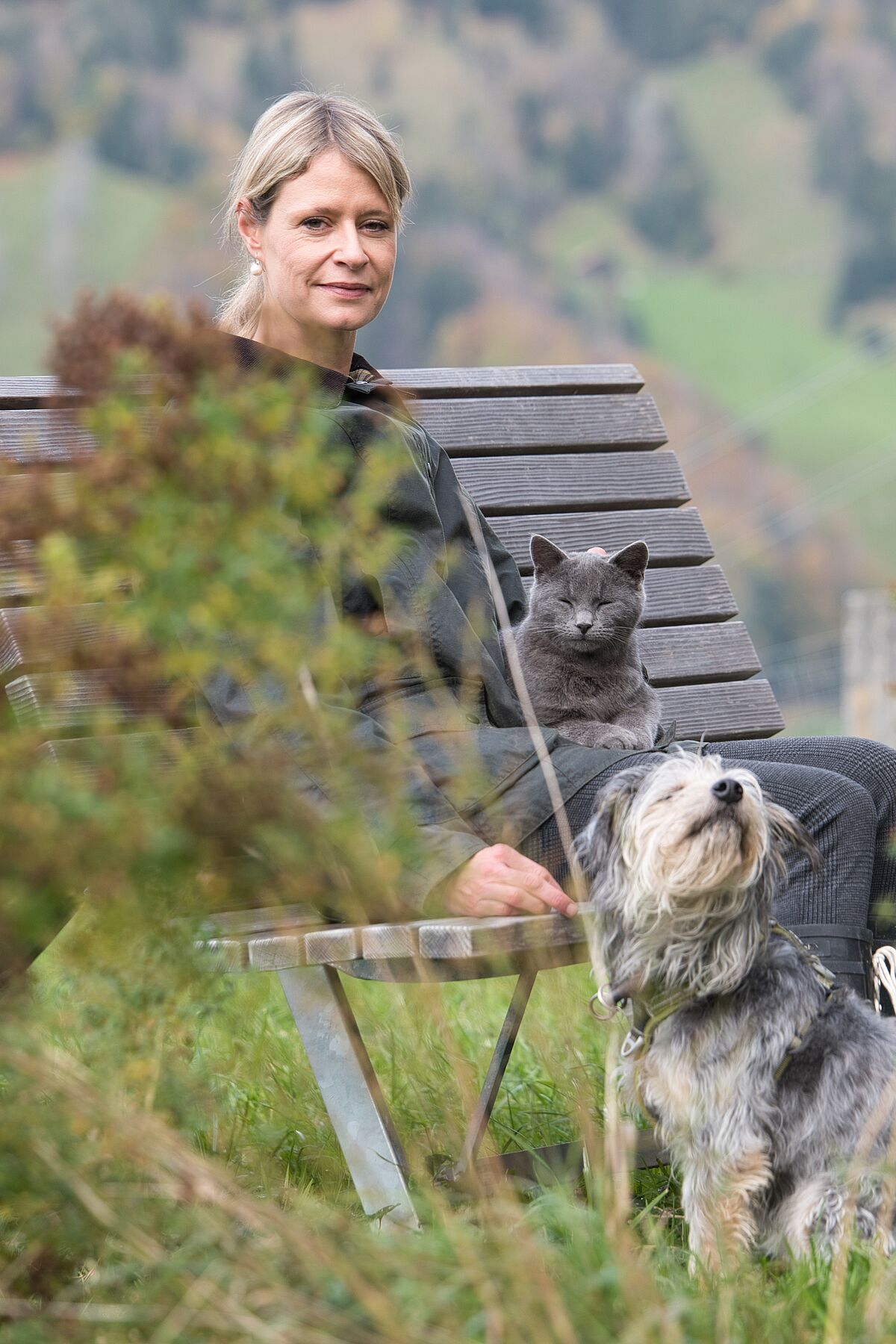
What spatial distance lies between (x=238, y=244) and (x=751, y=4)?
6371 centimetres

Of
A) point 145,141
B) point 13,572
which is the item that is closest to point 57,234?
point 145,141

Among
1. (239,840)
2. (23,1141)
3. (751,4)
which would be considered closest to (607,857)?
(239,840)

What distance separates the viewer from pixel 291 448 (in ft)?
Answer: 5.78

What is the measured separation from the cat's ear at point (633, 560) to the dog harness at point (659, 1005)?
1.22m

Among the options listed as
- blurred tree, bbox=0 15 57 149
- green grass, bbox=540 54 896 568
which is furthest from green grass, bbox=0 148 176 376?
green grass, bbox=540 54 896 568

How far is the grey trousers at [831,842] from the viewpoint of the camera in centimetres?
274

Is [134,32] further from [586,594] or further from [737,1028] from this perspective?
[737,1028]

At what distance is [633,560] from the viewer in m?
3.67

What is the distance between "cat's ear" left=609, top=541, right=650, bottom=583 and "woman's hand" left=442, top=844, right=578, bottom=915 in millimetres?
1299

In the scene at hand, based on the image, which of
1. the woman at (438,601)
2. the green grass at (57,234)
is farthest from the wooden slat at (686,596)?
the green grass at (57,234)

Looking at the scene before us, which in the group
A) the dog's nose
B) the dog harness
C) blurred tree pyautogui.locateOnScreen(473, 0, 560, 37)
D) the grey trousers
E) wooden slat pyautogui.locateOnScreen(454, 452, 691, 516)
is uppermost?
blurred tree pyautogui.locateOnScreen(473, 0, 560, 37)

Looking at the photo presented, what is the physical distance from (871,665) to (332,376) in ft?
22.9

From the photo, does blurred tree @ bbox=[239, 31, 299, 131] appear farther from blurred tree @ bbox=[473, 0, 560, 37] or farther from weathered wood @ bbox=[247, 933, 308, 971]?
weathered wood @ bbox=[247, 933, 308, 971]

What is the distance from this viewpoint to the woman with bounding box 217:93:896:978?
2609 millimetres
